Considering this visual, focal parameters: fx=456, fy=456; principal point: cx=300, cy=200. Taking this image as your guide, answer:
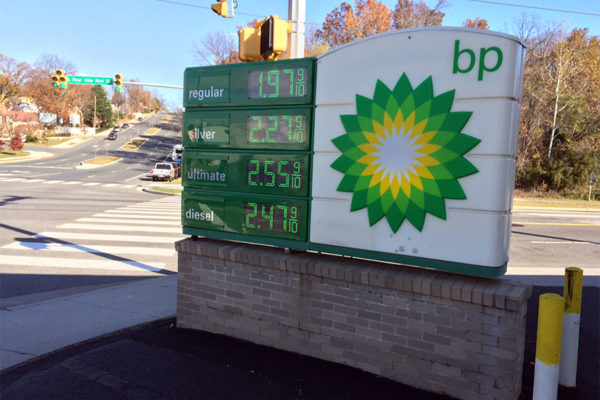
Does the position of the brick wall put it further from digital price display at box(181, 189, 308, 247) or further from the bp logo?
the bp logo

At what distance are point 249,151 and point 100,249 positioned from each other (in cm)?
789

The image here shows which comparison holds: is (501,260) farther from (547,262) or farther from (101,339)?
(547,262)

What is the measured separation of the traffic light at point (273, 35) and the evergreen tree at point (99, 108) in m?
112

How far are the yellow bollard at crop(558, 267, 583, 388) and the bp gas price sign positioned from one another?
0.88 m

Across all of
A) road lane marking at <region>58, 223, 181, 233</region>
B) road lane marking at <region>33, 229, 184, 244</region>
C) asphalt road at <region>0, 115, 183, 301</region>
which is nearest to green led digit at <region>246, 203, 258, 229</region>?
asphalt road at <region>0, 115, 183, 301</region>

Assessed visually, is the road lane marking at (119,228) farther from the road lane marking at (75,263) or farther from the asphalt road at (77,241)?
the road lane marking at (75,263)

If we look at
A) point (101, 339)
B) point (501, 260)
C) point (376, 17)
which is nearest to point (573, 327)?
point (501, 260)

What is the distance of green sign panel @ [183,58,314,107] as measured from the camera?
485 cm

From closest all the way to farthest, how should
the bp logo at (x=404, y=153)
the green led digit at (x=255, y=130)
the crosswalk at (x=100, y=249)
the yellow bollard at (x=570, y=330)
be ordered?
the bp logo at (x=404, y=153) < the yellow bollard at (x=570, y=330) < the green led digit at (x=255, y=130) < the crosswalk at (x=100, y=249)

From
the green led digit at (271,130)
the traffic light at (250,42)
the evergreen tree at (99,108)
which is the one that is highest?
the evergreen tree at (99,108)

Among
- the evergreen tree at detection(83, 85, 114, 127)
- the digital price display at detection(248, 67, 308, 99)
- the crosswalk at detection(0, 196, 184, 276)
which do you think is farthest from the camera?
the evergreen tree at detection(83, 85, 114, 127)

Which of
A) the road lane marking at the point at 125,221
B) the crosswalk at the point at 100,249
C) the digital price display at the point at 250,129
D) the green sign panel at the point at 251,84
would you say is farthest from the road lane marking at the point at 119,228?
the green sign panel at the point at 251,84

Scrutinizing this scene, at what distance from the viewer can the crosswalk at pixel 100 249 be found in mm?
9648

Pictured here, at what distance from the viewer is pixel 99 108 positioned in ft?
352
